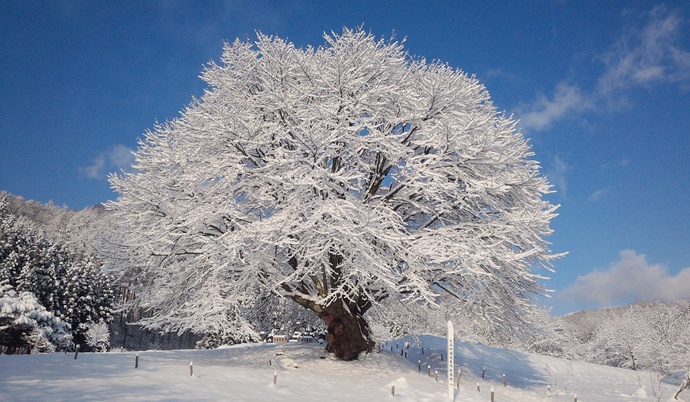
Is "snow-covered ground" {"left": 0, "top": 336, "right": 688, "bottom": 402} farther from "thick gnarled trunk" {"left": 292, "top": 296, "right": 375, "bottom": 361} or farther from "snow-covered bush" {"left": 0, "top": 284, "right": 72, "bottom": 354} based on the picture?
"snow-covered bush" {"left": 0, "top": 284, "right": 72, "bottom": 354}

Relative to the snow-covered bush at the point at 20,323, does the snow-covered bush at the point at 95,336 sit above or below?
below

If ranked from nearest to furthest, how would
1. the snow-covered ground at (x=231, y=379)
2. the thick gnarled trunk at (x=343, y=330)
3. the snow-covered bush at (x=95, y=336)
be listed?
the snow-covered ground at (x=231, y=379)
the thick gnarled trunk at (x=343, y=330)
the snow-covered bush at (x=95, y=336)

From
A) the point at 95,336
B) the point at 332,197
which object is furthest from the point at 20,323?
the point at 95,336

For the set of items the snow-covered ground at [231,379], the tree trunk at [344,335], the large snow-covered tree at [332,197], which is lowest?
the snow-covered ground at [231,379]

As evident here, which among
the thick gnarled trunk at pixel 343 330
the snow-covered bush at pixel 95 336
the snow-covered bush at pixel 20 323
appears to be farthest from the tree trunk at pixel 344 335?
the snow-covered bush at pixel 95 336

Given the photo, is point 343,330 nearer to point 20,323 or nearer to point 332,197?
point 332,197

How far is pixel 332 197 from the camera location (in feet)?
36.2

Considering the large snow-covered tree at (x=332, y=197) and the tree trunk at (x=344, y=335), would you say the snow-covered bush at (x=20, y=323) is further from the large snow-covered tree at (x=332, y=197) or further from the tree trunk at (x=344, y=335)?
the tree trunk at (x=344, y=335)

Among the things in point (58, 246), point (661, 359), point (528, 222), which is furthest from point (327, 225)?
point (661, 359)

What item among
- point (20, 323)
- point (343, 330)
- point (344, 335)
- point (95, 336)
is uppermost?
point (343, 330)

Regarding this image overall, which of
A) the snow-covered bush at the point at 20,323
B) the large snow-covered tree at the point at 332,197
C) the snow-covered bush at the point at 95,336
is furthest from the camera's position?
the snow-covered bush at the point at 95,336

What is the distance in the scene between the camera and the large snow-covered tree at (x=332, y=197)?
10945mm

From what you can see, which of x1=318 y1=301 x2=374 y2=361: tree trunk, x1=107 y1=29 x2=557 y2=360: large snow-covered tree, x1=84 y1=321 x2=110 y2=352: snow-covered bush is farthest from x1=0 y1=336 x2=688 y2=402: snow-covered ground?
x1=84 y1=321 x2=110 y2=352: snow-covered bush

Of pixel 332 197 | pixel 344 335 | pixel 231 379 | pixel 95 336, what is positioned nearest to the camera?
pixel 231 379
